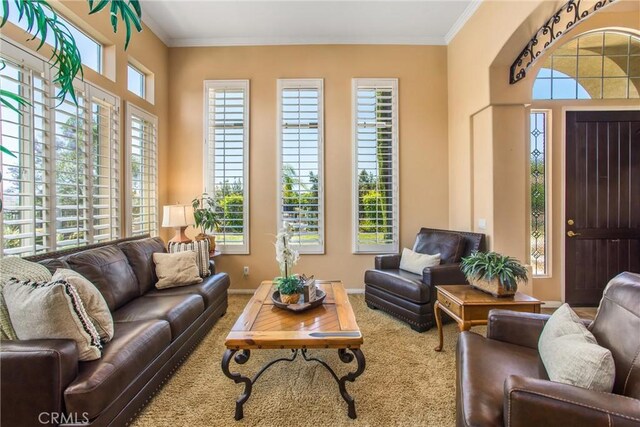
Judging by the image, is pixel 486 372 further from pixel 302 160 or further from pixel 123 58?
pixel 123 58

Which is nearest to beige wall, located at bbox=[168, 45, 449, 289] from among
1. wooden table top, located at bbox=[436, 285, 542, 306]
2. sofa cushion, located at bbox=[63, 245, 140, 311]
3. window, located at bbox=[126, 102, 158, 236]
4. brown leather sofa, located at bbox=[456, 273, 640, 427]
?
window, located at bbox=[126, 102, 158, 236]

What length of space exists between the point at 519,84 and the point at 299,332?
3.37 metres

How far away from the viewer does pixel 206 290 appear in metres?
2.90

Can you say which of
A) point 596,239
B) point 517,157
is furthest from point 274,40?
point 596,239

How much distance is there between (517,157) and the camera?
326 centimetres

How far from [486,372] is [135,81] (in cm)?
461

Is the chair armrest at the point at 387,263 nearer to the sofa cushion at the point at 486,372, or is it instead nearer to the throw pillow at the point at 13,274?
the sofa cushion at the point at 486,372

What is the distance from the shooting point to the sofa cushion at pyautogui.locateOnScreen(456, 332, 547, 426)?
1.22 m

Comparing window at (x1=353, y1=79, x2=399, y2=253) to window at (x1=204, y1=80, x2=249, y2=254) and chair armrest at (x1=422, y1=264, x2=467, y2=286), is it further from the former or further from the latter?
window at (x1=204, y1=80, x2=249, y2=254)

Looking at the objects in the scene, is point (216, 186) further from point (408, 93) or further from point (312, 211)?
point (408, 93)

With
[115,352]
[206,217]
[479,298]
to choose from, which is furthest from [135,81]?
[479,298]

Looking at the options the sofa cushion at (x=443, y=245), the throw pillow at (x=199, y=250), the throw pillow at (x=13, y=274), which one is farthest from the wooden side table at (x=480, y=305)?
the throw pillow at (x=13, y=274)

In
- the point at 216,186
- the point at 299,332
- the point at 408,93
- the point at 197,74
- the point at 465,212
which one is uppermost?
the point at 197,74

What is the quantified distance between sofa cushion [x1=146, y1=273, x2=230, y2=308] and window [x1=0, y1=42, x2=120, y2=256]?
880 millimetres
